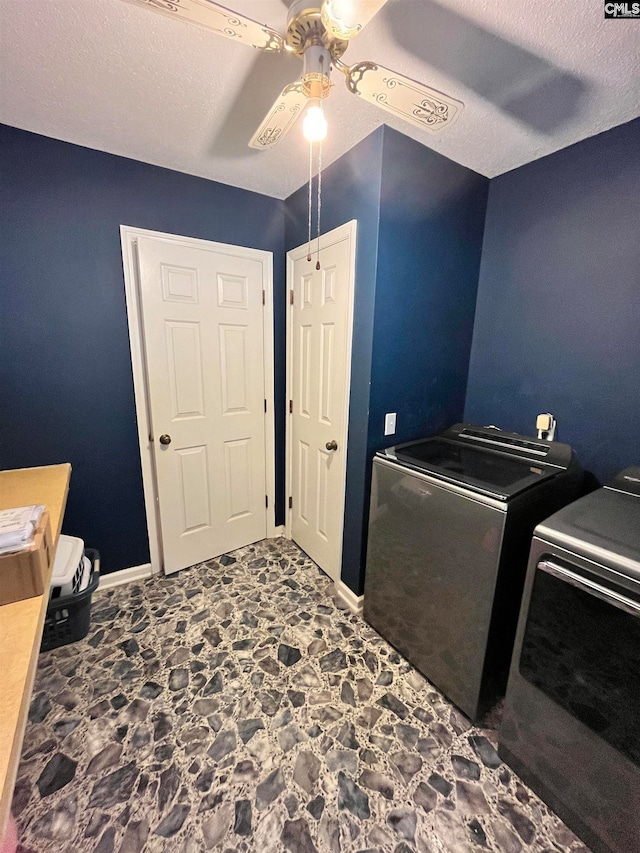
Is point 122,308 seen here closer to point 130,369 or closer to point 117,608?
point 130,369

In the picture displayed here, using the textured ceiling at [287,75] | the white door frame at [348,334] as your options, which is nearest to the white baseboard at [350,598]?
the white door frame at [348,334]

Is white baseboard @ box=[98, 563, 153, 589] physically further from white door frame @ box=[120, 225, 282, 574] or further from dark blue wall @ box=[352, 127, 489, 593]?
dark blue wall @ box=[352, 127, 489, 593]

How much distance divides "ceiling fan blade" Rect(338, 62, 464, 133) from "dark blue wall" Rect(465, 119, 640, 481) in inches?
40.0

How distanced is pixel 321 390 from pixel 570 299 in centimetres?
140

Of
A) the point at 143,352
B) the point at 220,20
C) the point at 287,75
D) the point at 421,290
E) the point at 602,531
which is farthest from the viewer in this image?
the point at 143,352

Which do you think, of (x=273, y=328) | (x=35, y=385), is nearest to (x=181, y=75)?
(x=273, y=328)

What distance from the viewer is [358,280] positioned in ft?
5.83

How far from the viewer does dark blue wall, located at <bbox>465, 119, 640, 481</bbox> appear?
1556 mm

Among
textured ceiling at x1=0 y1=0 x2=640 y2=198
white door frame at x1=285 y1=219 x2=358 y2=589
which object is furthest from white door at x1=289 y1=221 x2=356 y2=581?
textured ceiling at x1=0 y1=0 x2=640 y2=198

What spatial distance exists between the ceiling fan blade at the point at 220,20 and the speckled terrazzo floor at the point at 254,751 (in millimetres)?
2255

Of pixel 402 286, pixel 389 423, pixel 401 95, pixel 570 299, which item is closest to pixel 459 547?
pixel 389 423

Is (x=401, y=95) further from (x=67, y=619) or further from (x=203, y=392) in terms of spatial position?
(x=67, y=619)

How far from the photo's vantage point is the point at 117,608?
2.00 metres

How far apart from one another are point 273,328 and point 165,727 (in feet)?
7.27
